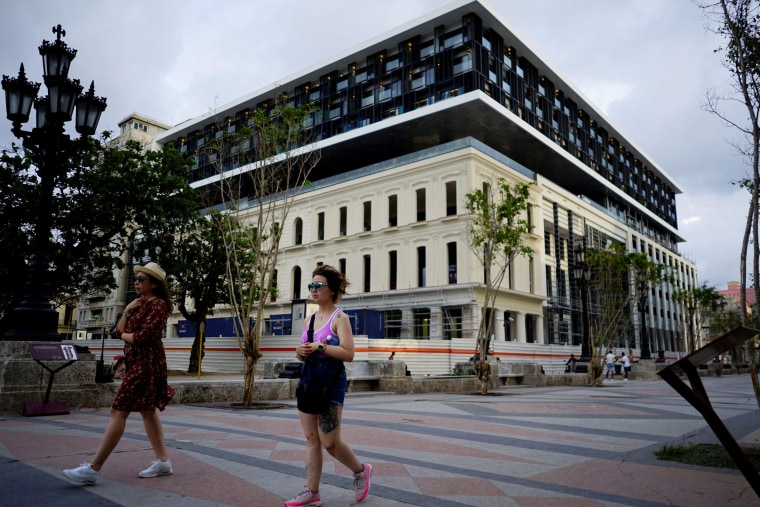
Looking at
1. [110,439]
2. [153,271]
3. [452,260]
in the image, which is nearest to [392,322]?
[452,260]

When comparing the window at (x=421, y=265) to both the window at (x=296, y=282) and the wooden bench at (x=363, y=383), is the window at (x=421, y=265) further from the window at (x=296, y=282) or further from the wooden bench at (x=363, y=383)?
the wooden bench at (x=363, y=383)

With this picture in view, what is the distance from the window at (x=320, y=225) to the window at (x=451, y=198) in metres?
10.7

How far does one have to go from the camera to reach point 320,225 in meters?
44.8

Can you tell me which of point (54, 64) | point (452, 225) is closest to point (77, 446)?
point (54, 64)

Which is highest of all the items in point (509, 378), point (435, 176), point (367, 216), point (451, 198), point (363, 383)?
point (435, 176)

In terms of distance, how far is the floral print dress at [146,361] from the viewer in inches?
179

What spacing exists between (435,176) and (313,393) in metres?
34.1

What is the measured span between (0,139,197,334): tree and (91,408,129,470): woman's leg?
1639 centimetres

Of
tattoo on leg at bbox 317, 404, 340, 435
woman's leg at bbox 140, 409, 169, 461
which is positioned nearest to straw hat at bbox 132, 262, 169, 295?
woman's leg at bbox 140, 409, 169, 461

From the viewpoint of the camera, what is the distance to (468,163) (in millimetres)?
35062

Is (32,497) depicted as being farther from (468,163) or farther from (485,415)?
(468,163)

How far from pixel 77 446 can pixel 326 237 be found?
122 feet

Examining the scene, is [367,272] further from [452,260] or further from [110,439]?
[110,439]

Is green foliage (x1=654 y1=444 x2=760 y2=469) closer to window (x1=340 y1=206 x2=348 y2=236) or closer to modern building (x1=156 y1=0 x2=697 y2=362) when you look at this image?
modern building (x1=156 y1=0 x2=697 y2=362)
